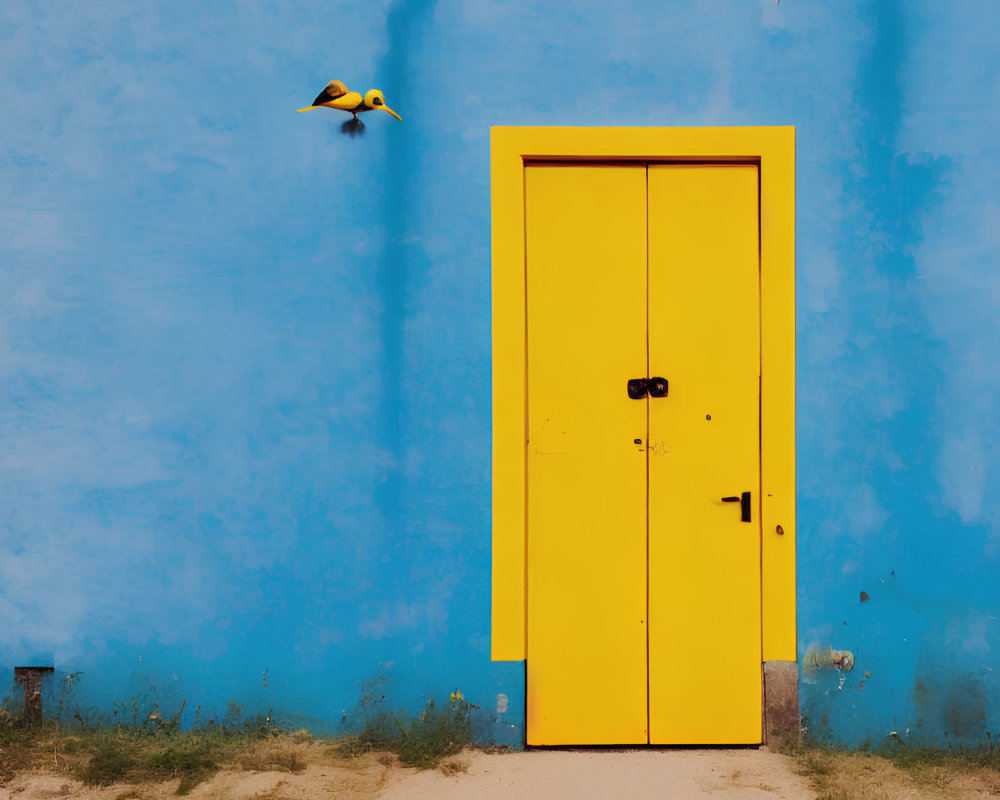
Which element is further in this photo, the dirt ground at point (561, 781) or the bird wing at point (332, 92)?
the bird wing at point (332, 92)

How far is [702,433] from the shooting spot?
3119 millimetres

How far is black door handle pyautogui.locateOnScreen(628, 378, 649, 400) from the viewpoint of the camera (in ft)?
10.2

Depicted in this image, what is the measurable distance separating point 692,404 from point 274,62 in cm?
242

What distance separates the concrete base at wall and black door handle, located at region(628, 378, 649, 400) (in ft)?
4.39

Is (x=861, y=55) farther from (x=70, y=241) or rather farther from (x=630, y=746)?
(x=70, y=241)

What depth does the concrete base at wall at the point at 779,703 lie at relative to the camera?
3047 millimetres

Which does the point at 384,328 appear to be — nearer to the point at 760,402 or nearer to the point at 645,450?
the point at 645,450

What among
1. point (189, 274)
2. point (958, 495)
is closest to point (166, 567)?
point (189, 274)

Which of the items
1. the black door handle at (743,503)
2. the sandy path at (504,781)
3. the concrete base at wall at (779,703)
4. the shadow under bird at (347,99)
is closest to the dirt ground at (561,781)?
the sandy path at (504,781)

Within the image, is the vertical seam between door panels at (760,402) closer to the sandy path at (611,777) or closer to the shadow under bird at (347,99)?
the sandy path at (611,777)

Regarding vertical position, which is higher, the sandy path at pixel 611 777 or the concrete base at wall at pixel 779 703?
the concrete base at wall at pixel 779 703

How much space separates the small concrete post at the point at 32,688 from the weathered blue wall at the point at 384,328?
7cm

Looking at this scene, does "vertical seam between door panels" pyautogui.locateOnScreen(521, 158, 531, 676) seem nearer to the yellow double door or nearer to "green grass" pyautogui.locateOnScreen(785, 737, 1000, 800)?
the yellow double door

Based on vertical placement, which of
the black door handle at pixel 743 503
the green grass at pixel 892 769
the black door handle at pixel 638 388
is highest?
the black door handle at pixel 638 388
